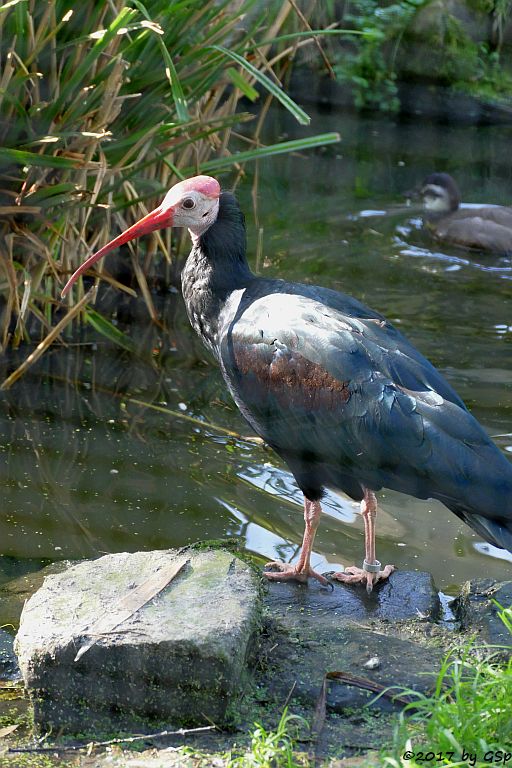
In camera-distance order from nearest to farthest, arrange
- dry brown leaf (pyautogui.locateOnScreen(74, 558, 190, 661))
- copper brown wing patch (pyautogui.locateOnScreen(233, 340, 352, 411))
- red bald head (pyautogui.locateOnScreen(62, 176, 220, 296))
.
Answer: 1. dry brown leaf (pyautogui.locateOnScreen(74, 558, 190, 661))
2. copper brown wing patch (pyautogui.locateOnScreen(233, 340, 352, 411))
3. red bald head (pyautogui.locateOnScreen(62, 176, 220, 296))

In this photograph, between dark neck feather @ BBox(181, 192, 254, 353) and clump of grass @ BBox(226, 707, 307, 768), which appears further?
dark neck feather @ BBox(181, 192, 254, 353)

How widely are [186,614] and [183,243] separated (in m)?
4.04

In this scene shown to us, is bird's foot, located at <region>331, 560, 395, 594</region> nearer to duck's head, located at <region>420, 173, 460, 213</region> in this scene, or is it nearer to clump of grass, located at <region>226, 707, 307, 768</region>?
clump of grass, located at <region>226, 707, 307, 768</region>

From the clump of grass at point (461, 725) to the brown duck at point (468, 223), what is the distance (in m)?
5.84

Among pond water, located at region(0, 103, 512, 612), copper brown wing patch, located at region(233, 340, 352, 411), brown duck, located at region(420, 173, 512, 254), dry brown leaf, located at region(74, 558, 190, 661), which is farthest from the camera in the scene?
brown duck, located at region(420, 173, 512, 254)

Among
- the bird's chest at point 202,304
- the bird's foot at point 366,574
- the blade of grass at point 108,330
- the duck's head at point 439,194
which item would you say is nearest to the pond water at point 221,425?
the blade of grass at point 108,330

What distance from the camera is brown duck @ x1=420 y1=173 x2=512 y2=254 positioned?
27.2ft

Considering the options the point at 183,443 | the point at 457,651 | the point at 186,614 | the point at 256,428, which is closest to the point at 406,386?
the point at 256,428

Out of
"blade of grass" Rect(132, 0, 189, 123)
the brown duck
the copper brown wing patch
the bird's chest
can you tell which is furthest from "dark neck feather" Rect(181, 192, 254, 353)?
the brown duck

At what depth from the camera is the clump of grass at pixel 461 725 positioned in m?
2.53

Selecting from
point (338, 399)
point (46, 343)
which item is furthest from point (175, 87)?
point (338, 399)

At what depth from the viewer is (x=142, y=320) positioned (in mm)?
6586

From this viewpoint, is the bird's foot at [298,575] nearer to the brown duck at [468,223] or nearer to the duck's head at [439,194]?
the brown duck at [468,223]

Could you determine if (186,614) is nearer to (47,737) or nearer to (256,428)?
(47,737)
